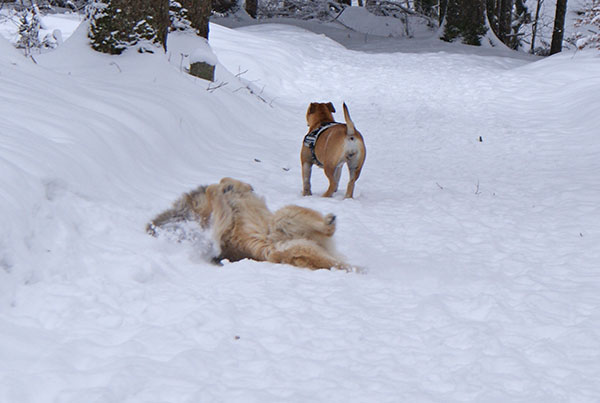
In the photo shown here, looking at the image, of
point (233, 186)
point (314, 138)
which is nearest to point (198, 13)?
point (314, 138)

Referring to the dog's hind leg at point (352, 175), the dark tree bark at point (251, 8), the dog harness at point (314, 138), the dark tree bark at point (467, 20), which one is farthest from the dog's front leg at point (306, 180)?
the dark tree bark at point (251, 8)

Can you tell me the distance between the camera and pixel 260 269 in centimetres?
424

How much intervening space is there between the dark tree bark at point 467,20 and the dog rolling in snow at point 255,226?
16909 millimetres

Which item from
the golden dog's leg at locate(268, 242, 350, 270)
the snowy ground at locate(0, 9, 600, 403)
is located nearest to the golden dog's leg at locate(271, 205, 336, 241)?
the golden dog's leg at locate(268, 242, 350, 270)

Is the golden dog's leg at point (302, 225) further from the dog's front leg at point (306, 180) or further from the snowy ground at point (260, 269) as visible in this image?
the dog's front leg at point (306, 180)

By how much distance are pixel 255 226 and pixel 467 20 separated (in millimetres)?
17345

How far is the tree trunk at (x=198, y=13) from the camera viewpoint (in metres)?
11.7

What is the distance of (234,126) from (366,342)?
7.06 metres

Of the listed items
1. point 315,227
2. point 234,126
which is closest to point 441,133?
point 234,126

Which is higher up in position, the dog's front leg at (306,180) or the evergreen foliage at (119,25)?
the evergreen foliage at (119,25)

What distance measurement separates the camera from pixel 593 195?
269 inches

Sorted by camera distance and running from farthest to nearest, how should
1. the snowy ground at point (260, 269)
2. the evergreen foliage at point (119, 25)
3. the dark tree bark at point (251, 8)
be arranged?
1. the dark tree bark at point (251, 8)
2. the evergreen foliage at point (119, 25)
3. the snowy ground at point (260, 269)

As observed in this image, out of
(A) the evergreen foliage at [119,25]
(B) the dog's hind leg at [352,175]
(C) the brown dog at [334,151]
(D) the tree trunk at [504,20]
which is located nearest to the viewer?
(C) the brown dog at [334,151]

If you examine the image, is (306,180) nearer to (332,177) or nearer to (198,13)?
(332,177)
